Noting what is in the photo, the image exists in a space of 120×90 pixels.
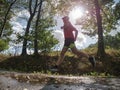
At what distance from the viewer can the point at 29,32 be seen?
24125mm

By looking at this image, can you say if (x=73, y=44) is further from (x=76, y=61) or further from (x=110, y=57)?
(x=110, y=57)

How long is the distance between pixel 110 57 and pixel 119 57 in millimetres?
836

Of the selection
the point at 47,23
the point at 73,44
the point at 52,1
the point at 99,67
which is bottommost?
the point at 99,67

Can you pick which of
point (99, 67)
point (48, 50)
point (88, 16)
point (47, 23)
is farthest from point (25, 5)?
point (99, 67)

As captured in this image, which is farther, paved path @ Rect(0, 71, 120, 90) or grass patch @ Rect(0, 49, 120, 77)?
grass patch @ Rect(0, 49, 120, 77)

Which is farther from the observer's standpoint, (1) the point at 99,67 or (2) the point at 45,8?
(2) the point at 45,8

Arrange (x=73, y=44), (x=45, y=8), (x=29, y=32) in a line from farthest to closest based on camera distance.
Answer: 1. (x=45, y=8)
2. (x=29, y=32)
3. (x=73, y=44)

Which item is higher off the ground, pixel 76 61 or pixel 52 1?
pixel 52 1

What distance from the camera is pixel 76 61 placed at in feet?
64.5

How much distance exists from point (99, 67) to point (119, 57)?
4.13 meters

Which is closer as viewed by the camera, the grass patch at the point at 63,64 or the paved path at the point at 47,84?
the paved path at the point at 47,84

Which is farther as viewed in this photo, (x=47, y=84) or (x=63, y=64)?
(x=63, y=64)

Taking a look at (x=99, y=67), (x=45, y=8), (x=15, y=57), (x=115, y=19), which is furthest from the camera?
(x=45, y=8)

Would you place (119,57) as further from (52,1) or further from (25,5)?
(25,5)
